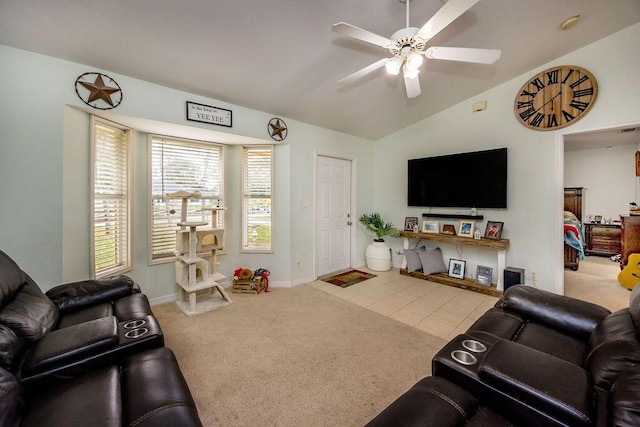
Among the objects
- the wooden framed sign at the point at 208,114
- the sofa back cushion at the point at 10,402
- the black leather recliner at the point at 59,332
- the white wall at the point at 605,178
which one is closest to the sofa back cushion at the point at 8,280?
the black leather recliner at the point at 59,332

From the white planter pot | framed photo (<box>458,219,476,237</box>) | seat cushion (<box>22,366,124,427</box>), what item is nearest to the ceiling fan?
seat cushion (<box>22,366,124,427</box>)

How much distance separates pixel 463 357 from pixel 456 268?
3.13 meters

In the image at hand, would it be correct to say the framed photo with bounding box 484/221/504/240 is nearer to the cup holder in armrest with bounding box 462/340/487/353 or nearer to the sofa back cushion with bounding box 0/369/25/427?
the cup holder in armrest with bounding box 462/340/487/353

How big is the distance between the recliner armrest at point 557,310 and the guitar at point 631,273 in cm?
316

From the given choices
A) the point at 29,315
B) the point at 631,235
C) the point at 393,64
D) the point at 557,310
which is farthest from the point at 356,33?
the point at 631,235

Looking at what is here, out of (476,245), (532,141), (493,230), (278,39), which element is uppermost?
(278,39)

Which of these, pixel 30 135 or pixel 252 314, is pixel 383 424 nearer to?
pixel 252 314

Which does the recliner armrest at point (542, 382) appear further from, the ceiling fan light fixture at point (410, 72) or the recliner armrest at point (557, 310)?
the ceiling fan light fixture at point (410, 72)

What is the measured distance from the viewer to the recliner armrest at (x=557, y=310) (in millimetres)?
1540

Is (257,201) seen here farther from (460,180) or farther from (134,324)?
(460,180)

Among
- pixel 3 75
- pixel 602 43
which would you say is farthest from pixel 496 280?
pixel 3 75

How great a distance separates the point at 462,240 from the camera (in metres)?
3.70

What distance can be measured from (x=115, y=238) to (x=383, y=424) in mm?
3225

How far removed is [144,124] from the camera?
2.80 meters
